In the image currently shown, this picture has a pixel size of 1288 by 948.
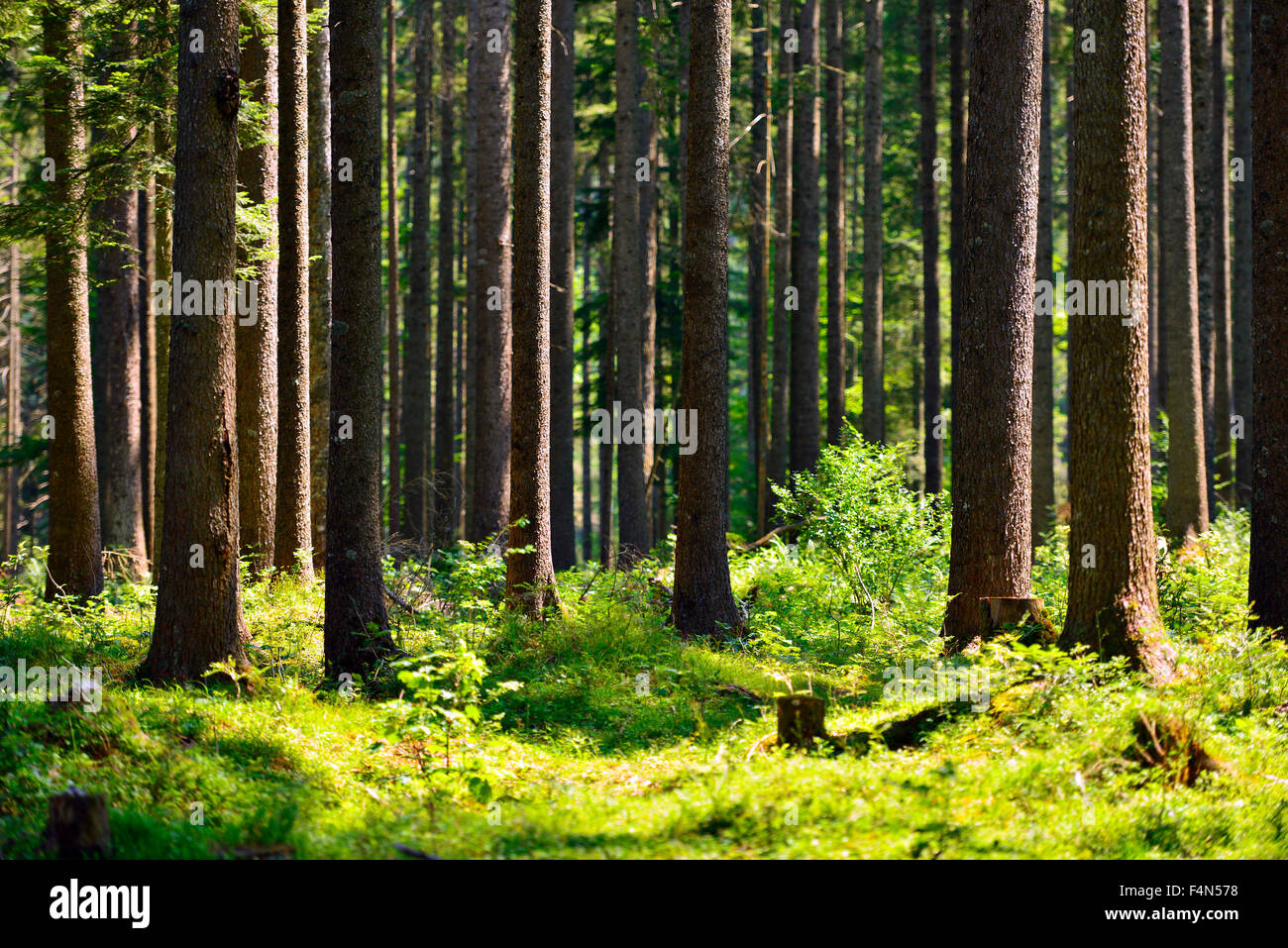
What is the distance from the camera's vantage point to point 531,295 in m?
11.6

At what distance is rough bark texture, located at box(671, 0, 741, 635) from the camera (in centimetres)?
1127

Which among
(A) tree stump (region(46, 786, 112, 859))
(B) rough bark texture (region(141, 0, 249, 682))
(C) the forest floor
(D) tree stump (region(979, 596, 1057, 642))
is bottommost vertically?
(C) the forest floor

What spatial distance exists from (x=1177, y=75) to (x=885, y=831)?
1603 cm

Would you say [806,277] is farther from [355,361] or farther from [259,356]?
[355,361]

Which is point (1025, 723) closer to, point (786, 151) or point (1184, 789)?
point (1184, 789)

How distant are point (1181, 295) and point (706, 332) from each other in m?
9.45

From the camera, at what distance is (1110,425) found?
313 inches

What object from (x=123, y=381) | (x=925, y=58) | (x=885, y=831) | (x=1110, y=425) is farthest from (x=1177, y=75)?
(x=123, y=381)

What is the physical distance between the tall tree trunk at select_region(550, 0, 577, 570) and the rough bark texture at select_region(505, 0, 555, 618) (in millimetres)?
5024

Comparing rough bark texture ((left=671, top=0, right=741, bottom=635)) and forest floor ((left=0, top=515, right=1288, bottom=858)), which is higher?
rough bark texture ((left=671, top=0, right=741, bottom=635))

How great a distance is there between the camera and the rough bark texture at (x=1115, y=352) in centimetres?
789

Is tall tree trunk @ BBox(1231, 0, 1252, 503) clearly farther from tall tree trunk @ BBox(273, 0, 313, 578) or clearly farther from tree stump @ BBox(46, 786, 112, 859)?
tree stump @ BBox(46, 786, 112, 859)

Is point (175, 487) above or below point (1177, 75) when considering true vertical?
below

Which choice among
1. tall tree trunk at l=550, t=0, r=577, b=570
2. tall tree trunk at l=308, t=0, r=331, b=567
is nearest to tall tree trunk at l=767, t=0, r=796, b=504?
tall tree trunk at l=550, t=0, r=577, b=570
